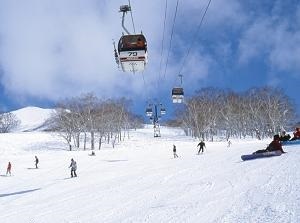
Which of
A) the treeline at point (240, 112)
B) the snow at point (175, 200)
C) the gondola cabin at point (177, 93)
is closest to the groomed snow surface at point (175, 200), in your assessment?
the snow at point (175, 200)

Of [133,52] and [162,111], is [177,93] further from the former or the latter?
[162,111]

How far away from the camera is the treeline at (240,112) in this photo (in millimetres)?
85944

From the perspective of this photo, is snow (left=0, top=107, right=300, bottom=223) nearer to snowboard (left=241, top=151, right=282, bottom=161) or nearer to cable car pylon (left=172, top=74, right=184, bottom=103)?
snowboard (left=241, top=151, right=282, bottom=161)

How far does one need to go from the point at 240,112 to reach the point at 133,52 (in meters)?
73.1

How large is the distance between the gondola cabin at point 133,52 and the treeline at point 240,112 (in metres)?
60.8

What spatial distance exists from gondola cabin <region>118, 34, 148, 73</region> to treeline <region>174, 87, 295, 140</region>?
60.8 meters

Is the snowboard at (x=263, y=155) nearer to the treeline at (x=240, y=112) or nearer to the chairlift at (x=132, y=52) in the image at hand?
the chairlift at (x=132, y=52)

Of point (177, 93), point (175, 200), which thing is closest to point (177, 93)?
point (177, 93)

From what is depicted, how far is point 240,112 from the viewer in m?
93.1

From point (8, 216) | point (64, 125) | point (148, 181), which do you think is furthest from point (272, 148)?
point (64, 125)

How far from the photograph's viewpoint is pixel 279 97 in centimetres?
8844

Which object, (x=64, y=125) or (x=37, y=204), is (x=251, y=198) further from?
(x=64, y=125)

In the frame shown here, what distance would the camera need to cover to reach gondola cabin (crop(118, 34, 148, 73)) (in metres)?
22.7

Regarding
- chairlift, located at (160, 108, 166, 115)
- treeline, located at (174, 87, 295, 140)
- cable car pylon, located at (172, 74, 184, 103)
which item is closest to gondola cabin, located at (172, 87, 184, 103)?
cable car pylon, located at (172, 74, 184, 103)
